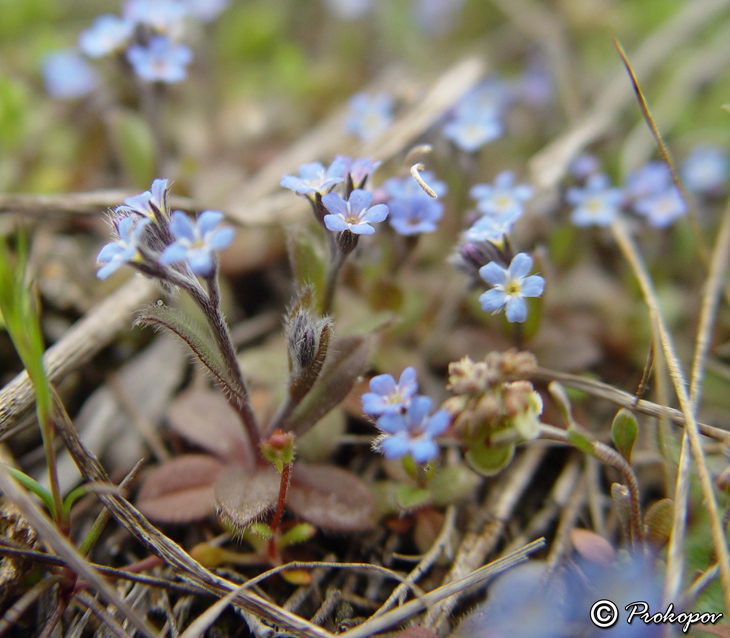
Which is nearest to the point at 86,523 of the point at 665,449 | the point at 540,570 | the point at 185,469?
the point at 185,469

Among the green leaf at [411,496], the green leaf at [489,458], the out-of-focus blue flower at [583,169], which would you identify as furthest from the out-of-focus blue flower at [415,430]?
the out-of-focus blue flower at [583,169]

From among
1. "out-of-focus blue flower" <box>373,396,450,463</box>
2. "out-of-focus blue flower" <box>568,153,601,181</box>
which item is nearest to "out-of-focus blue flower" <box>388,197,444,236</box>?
"out-of-focus blue flower" <box>373,396,450,463</box>

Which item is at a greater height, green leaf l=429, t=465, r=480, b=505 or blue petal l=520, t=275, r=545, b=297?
blue petal l=520, t=275, r=545, b=297

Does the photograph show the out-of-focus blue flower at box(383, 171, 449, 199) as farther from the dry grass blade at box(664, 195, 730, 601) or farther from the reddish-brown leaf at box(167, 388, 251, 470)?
the dry grass blade at box(664, 195, 730, 601)

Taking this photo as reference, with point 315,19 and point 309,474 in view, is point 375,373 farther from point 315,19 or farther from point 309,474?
point 315,19

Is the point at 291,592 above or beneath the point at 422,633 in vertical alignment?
beneath

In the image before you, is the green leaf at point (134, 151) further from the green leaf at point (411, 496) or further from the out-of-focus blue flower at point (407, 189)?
the green leaf at point (411, 496)
